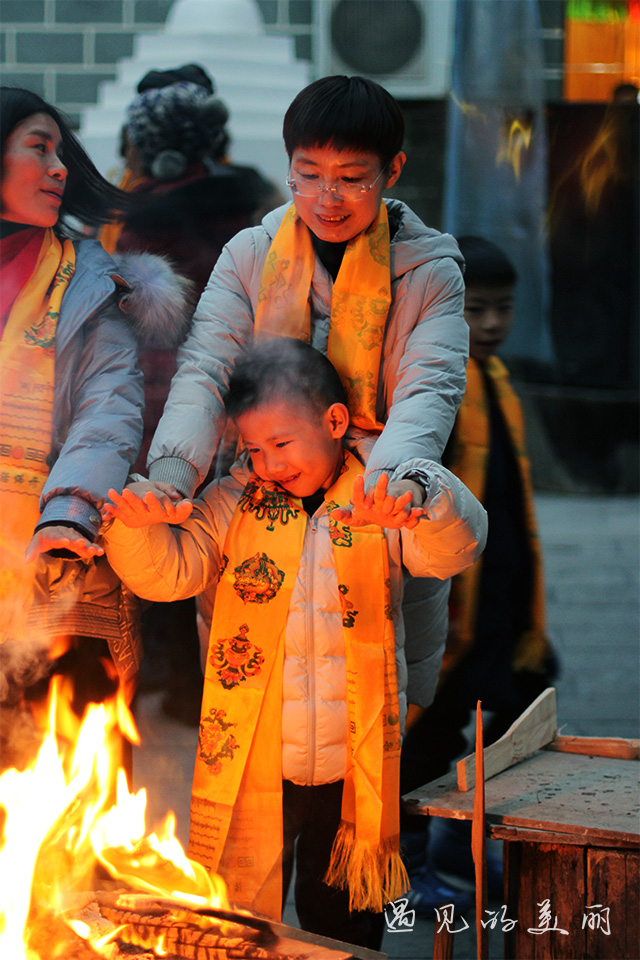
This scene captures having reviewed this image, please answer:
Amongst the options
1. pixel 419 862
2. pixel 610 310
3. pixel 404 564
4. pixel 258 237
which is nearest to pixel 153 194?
pixel 258 237

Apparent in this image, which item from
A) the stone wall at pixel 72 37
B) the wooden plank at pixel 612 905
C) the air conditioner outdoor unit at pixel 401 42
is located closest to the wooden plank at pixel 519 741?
the wooden plank at pixel 612 905

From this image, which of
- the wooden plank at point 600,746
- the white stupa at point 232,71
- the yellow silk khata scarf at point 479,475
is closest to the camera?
the wooden plank at point 600,746

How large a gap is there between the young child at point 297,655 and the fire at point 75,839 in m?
0.10

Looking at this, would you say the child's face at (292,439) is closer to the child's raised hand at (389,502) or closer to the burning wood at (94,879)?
the child's raised hand at (389,502)

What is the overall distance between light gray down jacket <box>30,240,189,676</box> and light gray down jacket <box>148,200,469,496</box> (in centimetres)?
12

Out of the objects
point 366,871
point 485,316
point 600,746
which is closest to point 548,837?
point 366,871

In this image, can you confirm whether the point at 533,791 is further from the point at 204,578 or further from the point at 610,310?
the point at 610,310

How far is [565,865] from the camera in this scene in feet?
6.64

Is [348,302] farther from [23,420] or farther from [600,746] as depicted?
[600,746]

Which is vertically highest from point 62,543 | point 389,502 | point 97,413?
point 97,413

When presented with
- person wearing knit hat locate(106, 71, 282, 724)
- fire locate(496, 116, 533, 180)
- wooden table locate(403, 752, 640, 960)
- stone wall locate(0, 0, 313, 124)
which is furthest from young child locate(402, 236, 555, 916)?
fire locate(496, 116, 533, 180)

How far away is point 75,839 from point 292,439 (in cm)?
90

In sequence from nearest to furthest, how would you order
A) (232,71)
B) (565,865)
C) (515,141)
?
(565,865) < (232,71) < (515,141)

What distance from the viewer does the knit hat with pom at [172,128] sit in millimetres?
3105
